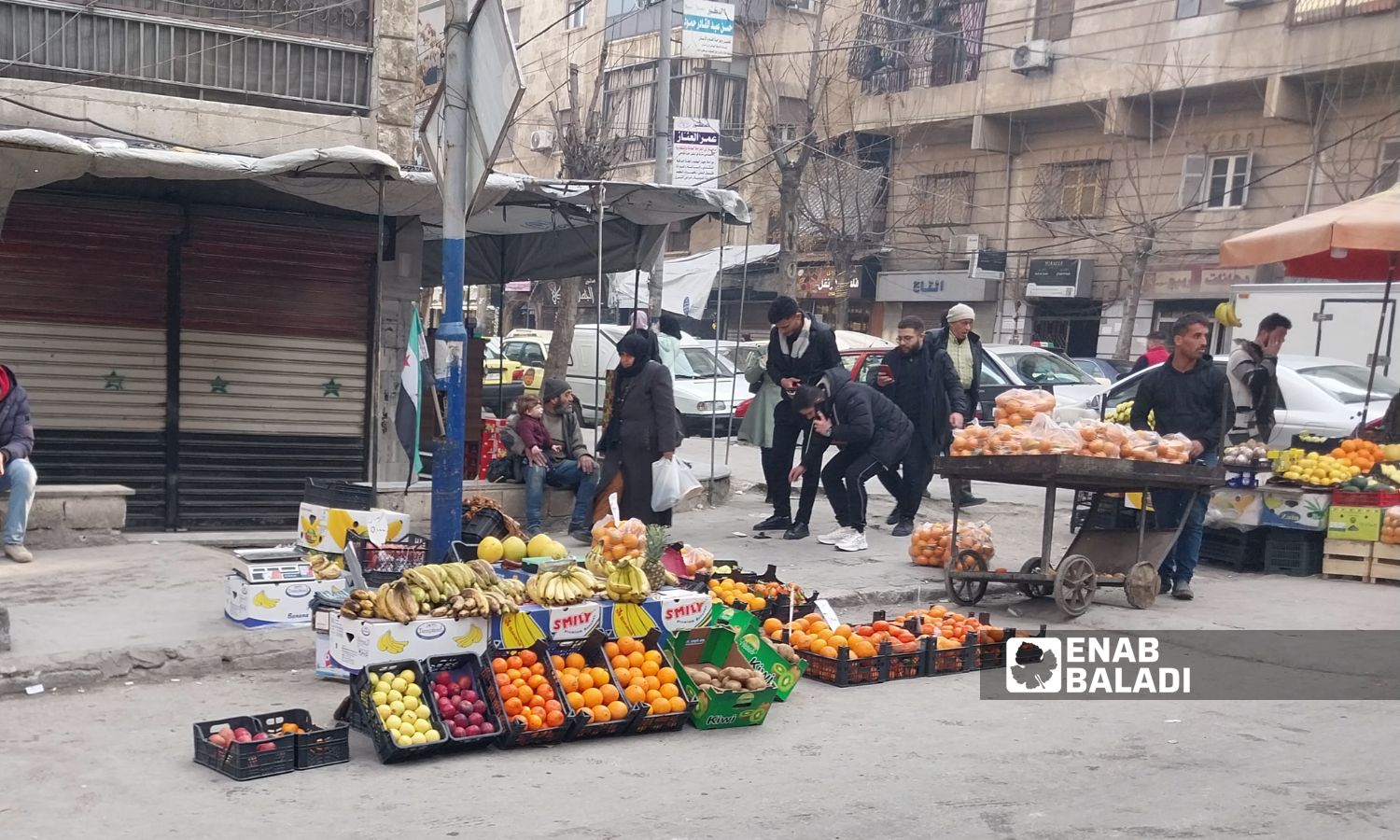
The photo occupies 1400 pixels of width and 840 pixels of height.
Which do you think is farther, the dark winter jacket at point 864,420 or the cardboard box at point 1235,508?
the cardboard box at point 1235,508

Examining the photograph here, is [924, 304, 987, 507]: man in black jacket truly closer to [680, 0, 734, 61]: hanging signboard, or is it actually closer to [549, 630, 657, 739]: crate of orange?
[549, 630, 657, 739]: crate of orange

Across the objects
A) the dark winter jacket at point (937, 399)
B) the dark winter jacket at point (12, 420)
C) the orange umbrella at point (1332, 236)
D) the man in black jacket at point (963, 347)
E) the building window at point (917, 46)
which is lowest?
the dark winter jacket at point (12, 420)

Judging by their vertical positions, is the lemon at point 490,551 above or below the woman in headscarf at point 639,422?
below

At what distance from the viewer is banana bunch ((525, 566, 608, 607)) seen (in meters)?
6.10

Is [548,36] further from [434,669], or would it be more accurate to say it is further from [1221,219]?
[434,669]

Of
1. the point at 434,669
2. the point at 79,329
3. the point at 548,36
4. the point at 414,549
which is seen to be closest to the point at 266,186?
Answer: the point at 79,329

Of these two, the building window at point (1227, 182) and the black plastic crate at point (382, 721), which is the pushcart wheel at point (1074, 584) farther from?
the building window at point (1227, 182)

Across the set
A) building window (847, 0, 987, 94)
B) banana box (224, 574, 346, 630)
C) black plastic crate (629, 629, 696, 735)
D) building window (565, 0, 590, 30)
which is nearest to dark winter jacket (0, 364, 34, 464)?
banana box (224, 574, 346, 630)

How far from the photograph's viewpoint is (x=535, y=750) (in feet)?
17.9

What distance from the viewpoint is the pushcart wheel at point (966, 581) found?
28.7 ft

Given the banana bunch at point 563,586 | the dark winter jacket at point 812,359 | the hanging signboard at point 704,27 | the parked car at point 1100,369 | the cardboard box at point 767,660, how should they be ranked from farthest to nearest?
the parked car at point 1100,369, the hanging signboard at point 704,27, the dark winter jacket at point 812,359, the cardboard box at point 767,660, the banana bunch at point 563,586

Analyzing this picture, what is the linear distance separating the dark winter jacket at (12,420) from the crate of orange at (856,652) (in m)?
4.99

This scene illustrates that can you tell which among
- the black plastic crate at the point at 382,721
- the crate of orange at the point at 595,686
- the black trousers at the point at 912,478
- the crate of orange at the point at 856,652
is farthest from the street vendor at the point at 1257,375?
the black plastic crate at the point at 382,721

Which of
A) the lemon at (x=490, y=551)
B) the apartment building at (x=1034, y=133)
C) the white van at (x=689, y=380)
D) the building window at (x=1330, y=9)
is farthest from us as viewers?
the apartment building at (x=1034, y=133)
